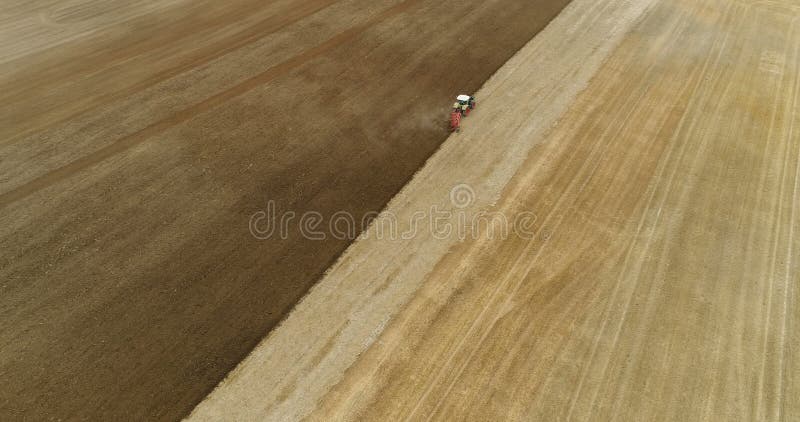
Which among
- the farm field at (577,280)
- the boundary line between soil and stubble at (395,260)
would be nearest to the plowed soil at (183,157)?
the boundary line between soil and stubble at (395,260)

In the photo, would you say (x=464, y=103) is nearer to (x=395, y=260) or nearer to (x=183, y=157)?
(x=395, y=260)

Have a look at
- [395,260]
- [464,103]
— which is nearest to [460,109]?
[464,103]

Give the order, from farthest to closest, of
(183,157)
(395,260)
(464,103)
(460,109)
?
(464,103) → (460,109) → (183,157) → (395,260)

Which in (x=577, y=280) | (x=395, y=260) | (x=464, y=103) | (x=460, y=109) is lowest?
(x=395, y=260)

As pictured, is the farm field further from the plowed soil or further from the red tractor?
the plowed soil

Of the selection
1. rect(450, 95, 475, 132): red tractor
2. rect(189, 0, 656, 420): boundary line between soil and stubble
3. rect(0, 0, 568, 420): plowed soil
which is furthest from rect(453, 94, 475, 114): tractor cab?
rect(0, 0, 568, 420): plowed soil
